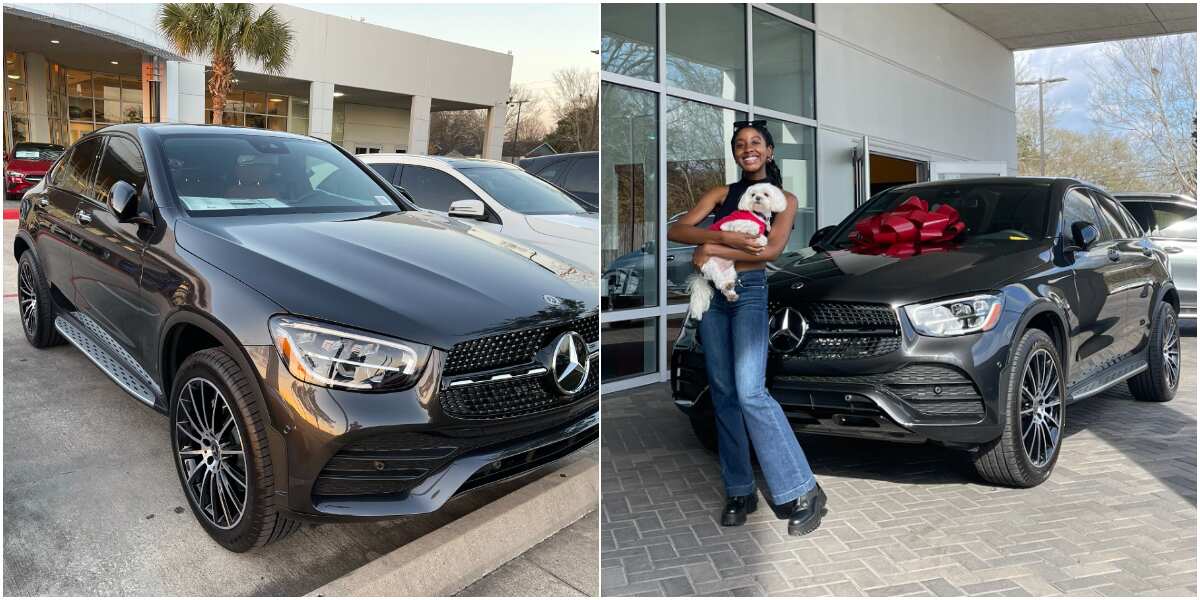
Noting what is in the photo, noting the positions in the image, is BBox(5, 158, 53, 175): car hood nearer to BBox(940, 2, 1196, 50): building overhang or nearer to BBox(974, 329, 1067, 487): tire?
BBox(974, 329, 1067, 487): tire

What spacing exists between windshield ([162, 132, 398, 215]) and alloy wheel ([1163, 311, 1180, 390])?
5.16 meters

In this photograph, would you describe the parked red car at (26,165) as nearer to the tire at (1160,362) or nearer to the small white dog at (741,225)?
the small white dog at (741,225)

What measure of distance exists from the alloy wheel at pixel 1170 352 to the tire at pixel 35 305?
6767mm

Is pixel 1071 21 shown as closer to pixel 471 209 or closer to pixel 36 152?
pixel 471 209

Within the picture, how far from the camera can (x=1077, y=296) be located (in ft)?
14.6

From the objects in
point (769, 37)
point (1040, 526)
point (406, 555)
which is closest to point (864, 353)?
point (1040, 526)

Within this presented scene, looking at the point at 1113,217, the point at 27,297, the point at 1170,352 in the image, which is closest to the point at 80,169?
the point at 27,297

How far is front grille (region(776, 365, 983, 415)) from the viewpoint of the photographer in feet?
12.1

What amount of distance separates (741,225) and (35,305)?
12.2 feet

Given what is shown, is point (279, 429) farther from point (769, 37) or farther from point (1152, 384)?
point (769, 37)

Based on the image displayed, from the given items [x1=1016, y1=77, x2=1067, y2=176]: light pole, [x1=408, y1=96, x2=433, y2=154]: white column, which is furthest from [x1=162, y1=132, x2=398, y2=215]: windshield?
[x1=1016, y1=77, x2=1067, y2=176]: light pole

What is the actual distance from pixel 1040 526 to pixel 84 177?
14.8ft

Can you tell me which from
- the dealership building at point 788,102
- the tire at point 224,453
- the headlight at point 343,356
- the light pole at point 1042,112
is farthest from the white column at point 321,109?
the light pole at point 1042,112

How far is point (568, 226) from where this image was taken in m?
5.92
